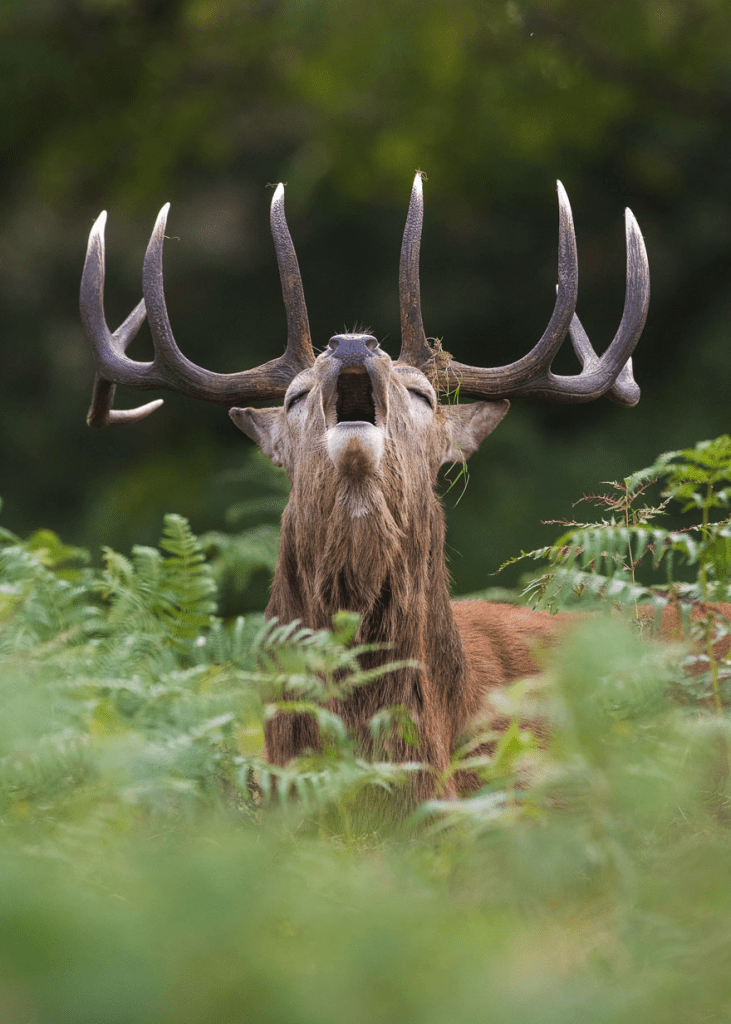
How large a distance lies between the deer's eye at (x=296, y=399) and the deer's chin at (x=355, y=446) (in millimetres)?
620

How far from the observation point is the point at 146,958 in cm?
134

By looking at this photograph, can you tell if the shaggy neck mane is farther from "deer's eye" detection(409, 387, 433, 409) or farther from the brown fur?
"deer's eye" detection(409, 387, 433, 409)

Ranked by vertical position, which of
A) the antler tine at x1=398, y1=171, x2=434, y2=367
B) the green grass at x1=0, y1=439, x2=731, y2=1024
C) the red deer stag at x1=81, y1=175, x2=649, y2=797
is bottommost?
the green grass at x1=0, y1=439, x2=731, y2=1024

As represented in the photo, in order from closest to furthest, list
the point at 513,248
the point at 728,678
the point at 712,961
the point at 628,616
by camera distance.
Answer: the point at 712,961
the point at 728,678
the point at 628,616
the point at 513,248

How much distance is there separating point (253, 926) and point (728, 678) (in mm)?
2052

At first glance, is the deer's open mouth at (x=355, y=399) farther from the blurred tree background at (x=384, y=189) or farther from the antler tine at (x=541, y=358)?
the blurred tree background at (x=384, y=189)

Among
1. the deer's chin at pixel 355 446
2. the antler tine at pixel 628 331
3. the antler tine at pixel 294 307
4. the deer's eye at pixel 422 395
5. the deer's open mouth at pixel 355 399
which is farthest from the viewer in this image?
the antler tine at pixel 628 331

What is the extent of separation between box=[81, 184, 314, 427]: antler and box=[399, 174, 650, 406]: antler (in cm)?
42

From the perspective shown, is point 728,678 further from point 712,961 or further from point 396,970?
point 396,970

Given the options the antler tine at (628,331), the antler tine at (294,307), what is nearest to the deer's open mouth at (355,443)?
the antler tine at (294,307)

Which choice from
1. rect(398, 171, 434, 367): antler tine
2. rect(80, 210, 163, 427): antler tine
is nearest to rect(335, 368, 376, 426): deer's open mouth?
rect(398, 171, 434, 367): antler tine

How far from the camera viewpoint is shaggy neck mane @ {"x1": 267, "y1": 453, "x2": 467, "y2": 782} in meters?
3.76

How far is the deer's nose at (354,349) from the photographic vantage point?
369cm

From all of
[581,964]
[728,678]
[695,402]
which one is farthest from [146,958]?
[695,402]
